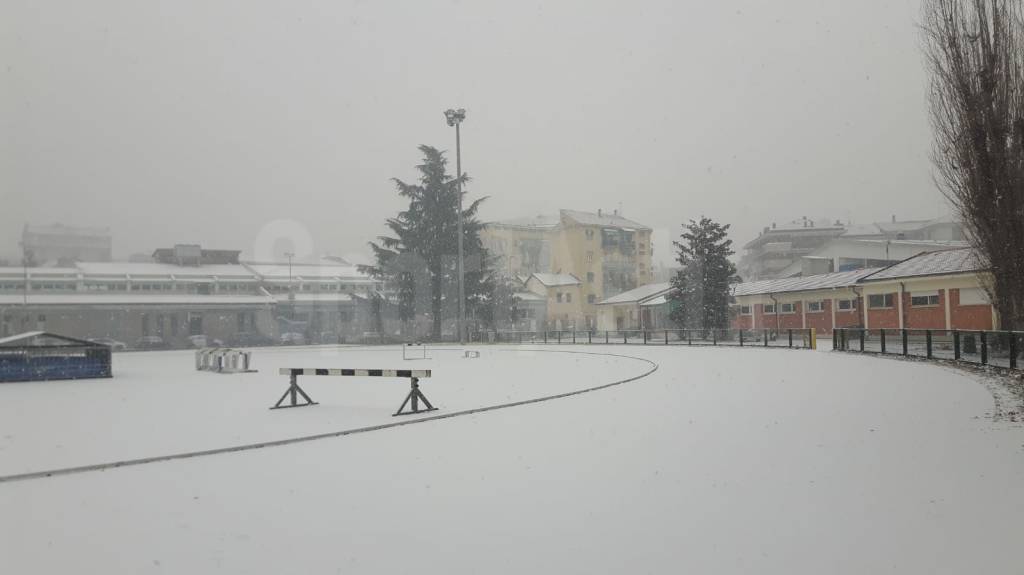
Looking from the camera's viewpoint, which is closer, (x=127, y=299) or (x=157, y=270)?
(x=127, y=299)

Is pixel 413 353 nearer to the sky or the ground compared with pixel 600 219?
nearer to the ground

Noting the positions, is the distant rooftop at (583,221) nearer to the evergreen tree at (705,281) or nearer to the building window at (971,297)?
the evergreen tree at (705,281)

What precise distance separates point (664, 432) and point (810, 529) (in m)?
4.58

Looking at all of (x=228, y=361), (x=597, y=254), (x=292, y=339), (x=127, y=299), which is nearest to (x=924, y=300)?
(x=228, y=361)

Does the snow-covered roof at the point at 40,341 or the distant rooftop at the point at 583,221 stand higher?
the distant rooftop at the point at 583,221

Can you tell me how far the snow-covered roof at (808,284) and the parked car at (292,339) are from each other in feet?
110

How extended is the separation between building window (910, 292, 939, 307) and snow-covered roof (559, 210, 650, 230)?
5161cm

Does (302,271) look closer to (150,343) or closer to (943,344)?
(150,343)

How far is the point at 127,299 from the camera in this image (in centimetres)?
5772

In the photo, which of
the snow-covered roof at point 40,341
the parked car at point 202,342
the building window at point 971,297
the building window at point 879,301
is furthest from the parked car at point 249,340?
the building window at point 971,297

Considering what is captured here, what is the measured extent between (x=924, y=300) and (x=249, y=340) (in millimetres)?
45589

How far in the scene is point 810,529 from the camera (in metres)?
5.35

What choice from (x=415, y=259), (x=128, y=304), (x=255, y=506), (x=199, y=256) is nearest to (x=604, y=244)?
(x=415, y=259)

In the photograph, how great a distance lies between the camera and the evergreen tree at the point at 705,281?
4691cm
